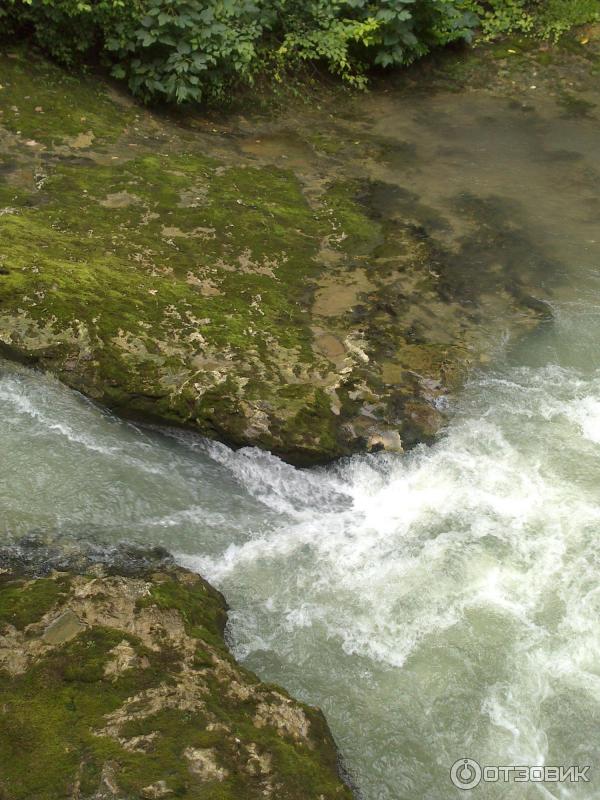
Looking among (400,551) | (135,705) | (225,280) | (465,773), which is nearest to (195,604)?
(135,705)

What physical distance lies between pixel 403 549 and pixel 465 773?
1.30 meters

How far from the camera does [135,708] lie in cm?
312

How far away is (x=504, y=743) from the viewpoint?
3.55 meters

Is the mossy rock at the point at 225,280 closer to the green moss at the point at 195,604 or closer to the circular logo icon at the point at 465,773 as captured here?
the green moss at the point at 195,604

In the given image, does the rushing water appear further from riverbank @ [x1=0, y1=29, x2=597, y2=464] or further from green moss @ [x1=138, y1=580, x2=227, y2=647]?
riverbank @ [x1=0, y1=29, x2=597, y2=464]

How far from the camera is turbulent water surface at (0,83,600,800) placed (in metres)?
3.64

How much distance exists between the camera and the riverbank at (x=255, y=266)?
199 inches

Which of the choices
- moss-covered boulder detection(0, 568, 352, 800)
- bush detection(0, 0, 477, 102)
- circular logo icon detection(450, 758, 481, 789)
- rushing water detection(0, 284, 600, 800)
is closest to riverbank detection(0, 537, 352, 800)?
moss-covered boulder detection(0, 568, 352, 800)

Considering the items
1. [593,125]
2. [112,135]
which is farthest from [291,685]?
[593,125]

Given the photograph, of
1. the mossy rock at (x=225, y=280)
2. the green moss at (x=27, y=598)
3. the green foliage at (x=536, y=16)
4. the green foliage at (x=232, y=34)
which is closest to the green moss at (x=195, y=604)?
the green moss at (x=27, y=598)

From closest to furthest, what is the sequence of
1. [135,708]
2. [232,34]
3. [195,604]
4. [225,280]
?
[135,708] < [195,604] < [225,280] < [232,34]

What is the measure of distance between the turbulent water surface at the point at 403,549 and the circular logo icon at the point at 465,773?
0.12 ft

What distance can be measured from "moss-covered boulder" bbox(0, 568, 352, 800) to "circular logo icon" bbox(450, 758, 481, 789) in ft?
1.90

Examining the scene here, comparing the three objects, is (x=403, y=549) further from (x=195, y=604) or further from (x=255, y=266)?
(x=255, y=266)
